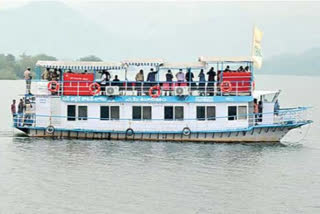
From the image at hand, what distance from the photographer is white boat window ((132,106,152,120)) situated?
3550 cm

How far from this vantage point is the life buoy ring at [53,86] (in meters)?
36.0

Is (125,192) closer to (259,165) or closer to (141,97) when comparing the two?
(259,165)

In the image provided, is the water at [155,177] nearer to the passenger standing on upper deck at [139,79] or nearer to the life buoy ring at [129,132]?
the life buoy ring at [129,132]

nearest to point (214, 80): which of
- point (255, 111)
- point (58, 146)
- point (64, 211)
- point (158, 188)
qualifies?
point (255, 111)

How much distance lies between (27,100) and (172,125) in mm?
7795

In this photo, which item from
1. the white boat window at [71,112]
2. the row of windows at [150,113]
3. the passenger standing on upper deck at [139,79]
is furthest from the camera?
the passenger standing on upper deck at [139,79]

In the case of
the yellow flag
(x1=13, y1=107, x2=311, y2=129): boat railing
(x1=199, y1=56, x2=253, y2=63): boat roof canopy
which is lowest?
(x1=13, y1=107, x2=311, y2=129): boat railing

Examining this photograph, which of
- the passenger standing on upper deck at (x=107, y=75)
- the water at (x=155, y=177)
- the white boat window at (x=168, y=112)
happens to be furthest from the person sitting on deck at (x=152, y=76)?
the water at (x=155, y=177)

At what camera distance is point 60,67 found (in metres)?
36.4

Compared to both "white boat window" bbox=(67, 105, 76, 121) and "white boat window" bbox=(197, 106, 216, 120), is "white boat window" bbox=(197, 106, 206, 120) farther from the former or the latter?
"white boat window" bbox=(67, 105, 76, 121)

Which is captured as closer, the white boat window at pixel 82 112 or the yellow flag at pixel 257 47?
the white boat window at pixel 82 112

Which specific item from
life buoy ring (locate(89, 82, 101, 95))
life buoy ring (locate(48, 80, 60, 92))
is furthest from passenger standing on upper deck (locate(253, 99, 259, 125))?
life buoy ring (locate(48, 80, 60, 92))

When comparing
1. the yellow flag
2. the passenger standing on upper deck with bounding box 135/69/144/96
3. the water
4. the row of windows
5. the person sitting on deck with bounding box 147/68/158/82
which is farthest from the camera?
the yellow flag

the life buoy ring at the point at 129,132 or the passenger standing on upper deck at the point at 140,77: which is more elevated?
the passenger standing on upper deck at the point at 140,77
